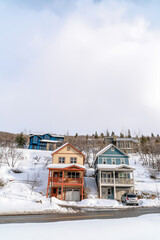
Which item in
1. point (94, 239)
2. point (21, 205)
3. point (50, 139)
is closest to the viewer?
point (94, 239)

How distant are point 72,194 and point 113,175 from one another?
802 centimetres

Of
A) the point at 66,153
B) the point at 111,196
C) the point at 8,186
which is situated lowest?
the point at 111,196

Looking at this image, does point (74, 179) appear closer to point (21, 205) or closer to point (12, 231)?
point (21, 205)

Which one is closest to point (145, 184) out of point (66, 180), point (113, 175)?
point (113, 175)

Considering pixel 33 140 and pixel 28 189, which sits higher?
pixel 33 140

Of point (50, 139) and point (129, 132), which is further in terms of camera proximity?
point (129, 132)

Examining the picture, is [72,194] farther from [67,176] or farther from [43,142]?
[43,142]

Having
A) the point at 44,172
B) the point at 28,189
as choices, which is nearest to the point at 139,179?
the point at 44,172

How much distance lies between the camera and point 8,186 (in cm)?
2398

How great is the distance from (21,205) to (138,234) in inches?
553

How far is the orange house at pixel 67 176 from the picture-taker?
2525 centimetres

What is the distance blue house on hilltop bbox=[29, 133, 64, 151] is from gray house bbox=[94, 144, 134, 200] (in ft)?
110

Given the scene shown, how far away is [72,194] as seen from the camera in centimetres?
2620

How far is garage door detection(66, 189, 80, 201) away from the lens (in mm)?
25891
